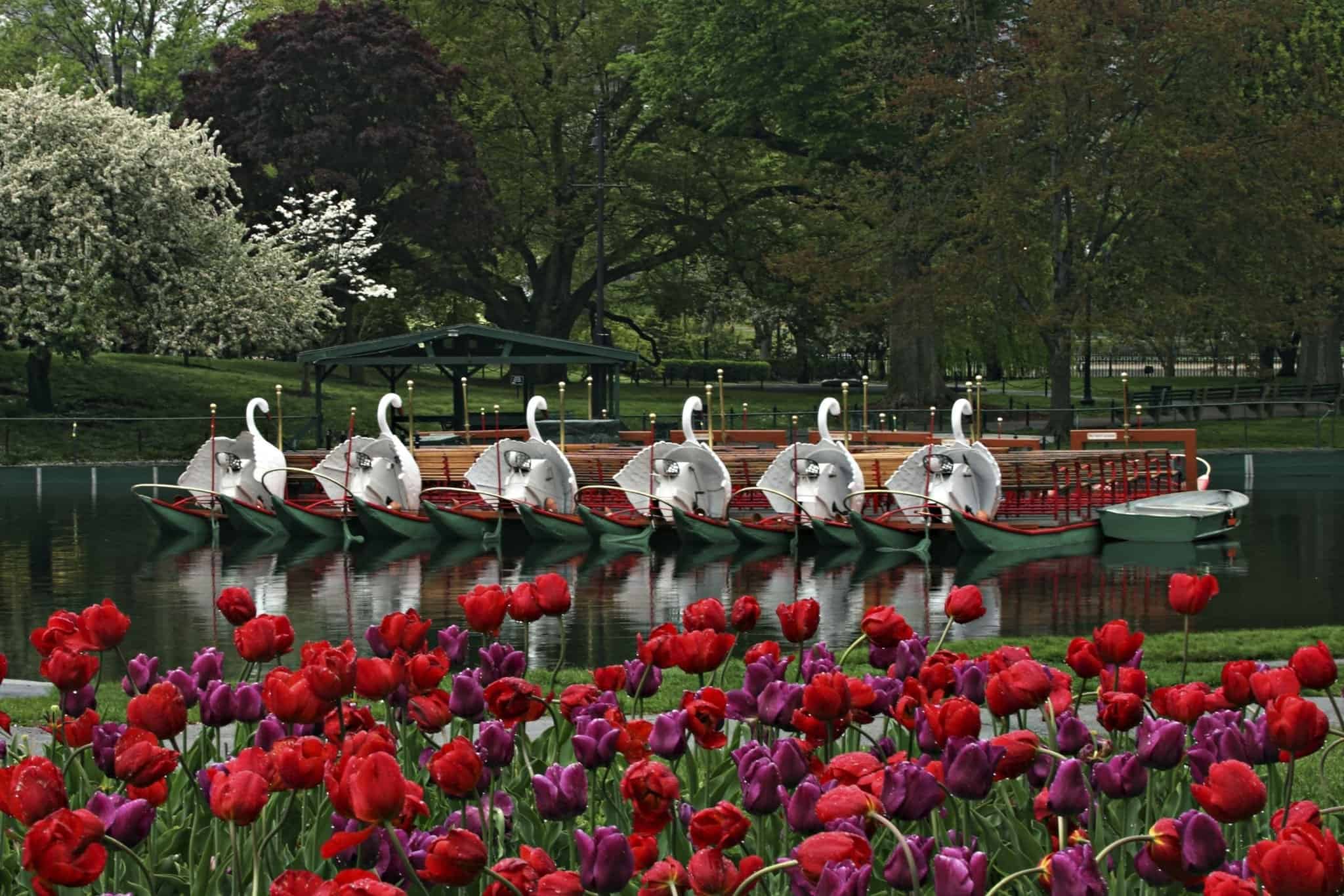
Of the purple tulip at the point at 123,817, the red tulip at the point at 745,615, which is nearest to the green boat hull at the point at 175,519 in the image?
the red tulip at the point at 745,615

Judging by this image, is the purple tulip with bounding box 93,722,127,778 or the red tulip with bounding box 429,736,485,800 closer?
the red tulip with bounding box 429,736,485,800

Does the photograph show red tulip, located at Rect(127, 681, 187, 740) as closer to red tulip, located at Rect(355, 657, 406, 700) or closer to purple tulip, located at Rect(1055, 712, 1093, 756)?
red tulip, located at Rect(355, 657, 406, 700)

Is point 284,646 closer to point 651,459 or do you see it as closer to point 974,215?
point 651,459

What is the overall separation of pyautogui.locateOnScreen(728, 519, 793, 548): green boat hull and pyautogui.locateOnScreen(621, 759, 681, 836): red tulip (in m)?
23.3

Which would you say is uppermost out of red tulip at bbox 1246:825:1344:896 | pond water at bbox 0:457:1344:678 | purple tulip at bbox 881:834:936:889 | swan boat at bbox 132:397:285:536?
red tulip at bbox 1246:825:1344:896

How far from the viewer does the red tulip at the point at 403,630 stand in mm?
6309

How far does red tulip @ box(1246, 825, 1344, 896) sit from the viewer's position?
338cm

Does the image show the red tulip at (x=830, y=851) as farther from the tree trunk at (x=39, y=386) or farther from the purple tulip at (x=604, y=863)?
the tree trunk at (x=39, y=386)

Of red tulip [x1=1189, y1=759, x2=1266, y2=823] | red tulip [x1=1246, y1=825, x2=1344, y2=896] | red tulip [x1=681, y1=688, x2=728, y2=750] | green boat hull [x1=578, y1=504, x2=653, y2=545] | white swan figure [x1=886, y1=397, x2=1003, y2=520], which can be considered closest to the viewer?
red tulip [x1=1246, y1=825, x2=1344, y2=896]

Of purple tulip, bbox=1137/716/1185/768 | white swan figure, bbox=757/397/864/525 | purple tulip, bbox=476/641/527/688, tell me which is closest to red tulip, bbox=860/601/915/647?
purple tulip, bbox=476/641/527/688

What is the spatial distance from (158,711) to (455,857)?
5.23 ft

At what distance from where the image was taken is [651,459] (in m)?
28.9

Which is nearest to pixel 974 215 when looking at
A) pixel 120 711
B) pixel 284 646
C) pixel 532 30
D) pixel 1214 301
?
pixel 1214 301

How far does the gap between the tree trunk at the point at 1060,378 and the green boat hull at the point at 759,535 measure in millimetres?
17495
